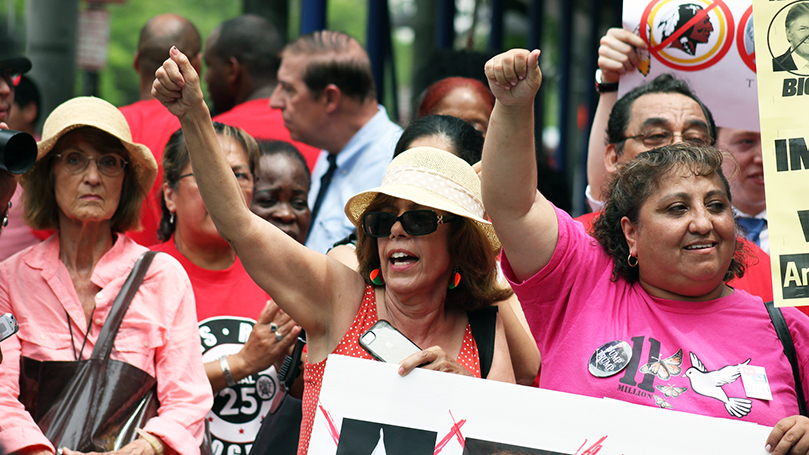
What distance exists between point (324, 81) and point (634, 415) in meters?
3.12

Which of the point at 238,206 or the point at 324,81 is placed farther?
the point at 324,81

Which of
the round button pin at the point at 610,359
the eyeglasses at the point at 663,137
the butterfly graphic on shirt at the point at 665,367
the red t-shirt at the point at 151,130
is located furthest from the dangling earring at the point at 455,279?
the red t-shirt at the point at 151,130

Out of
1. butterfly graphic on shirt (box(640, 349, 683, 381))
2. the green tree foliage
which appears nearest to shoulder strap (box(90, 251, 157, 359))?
butterfly graphic on shirt (box(640, 349, 683, 381))

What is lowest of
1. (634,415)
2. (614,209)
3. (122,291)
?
(634,415)

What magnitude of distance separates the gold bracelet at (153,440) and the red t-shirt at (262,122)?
248 cm

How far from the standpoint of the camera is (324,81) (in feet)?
16.3

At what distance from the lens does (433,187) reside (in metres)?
2.77

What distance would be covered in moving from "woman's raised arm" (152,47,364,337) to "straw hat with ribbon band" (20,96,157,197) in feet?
2.27

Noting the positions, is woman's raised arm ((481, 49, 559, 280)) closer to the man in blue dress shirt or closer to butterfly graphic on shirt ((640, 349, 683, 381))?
butterfly graphic on shirt ((640, 349, 683, 381))

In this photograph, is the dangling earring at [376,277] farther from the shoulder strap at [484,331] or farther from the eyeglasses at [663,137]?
the eyeglasses at [663,137]

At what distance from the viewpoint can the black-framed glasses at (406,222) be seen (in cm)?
274

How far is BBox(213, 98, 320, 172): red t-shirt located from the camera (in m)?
5.17

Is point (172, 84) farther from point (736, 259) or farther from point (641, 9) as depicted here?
point (641, 9)

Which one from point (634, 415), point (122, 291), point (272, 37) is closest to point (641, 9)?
point (634, 415)
